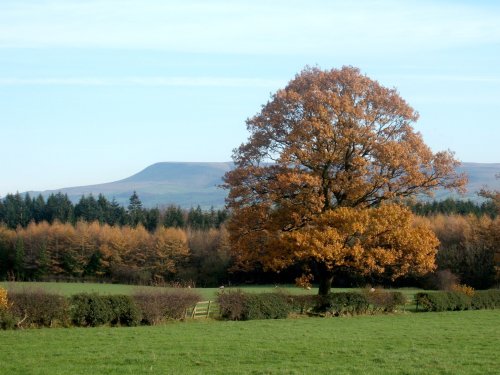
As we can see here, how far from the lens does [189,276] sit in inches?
3915

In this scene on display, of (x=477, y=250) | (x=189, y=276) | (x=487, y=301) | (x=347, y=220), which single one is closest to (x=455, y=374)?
(x=347, y=220)

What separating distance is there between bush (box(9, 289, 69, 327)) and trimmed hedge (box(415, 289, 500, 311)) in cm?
2107

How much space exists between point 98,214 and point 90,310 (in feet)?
375

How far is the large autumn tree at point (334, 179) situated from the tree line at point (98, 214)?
310 ft

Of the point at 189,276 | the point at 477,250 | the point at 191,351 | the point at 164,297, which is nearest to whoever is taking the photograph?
the point at 191,351

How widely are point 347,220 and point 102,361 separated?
1692 centimetres

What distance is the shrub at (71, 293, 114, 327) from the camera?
27.7m

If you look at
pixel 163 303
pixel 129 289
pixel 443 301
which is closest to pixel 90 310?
pixel 163 303

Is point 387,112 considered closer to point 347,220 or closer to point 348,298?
point 347,220

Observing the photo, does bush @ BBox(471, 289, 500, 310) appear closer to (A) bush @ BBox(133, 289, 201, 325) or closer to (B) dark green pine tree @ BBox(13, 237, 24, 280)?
(A) bush @ BBox(133, 289, 201, 325)

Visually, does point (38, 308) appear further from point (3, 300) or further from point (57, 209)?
point (57, 209)

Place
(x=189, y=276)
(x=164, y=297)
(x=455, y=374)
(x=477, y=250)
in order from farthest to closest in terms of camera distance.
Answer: (x=189, y=276) → (x=477, y=250) → (x=164, y=297) → (x=455, y=374)

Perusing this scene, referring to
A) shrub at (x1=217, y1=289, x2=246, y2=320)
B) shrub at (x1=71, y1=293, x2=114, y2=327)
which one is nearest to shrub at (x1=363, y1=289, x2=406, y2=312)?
shrub at (x1=217, y1=289, x2=246, y2=320)

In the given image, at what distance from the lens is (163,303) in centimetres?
2986
